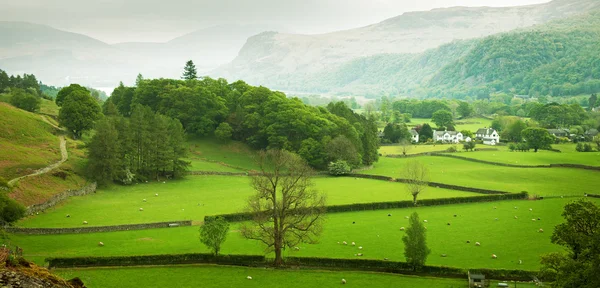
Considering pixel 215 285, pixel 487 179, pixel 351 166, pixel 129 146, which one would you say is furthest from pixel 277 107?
pixel 215 285

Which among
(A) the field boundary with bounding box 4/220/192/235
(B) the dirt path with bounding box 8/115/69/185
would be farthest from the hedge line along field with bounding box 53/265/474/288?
(B) the dirt path with bounding box 8/115/69/185

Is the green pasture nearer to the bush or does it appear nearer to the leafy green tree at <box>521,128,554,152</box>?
the bush

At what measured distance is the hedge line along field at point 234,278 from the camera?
37.3m

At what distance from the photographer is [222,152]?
102188 mm

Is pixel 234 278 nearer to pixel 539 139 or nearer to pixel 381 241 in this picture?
pixel 381 241

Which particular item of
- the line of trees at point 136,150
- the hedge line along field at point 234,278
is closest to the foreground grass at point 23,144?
the line of trees at point 136,150

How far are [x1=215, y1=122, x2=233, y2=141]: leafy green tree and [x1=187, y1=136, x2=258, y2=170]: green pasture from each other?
2339mm

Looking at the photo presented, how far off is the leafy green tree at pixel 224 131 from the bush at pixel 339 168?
2336 centimetres

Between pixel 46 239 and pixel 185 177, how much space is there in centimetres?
3696

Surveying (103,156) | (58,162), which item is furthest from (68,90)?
(103,156)

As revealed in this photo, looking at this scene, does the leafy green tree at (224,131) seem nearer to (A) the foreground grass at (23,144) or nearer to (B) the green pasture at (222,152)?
(B) the green pasture at (222,152)

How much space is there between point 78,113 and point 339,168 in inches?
1763

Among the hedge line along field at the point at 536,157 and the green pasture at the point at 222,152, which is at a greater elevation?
the green pasture at the point at 222,152

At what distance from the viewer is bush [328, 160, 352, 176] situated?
90.8 metres
